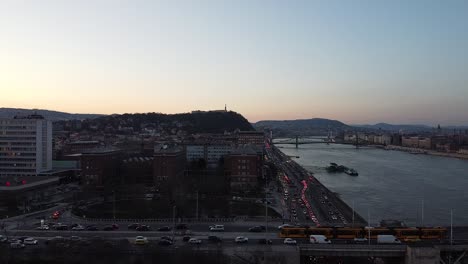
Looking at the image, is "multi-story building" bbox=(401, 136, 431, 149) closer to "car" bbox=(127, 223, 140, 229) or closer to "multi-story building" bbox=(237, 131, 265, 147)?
"multi-story building" bbox=(237, 131, 265, 147)

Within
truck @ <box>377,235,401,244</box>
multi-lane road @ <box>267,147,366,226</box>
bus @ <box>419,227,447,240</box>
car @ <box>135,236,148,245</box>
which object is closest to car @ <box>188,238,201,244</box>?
car @ <box>135,236,148,245</box>

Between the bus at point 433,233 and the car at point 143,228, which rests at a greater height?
the bus at point 433,233

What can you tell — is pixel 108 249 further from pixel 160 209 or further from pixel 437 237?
pixel 437 237

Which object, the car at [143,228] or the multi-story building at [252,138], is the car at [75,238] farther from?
the multi-story building at [252,138]

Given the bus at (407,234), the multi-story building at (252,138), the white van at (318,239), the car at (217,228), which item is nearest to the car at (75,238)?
the car at (217,228)

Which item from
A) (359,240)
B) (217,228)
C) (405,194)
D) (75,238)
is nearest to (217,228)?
(217,228)

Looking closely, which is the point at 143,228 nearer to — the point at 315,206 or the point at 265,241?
the point at 265,241
